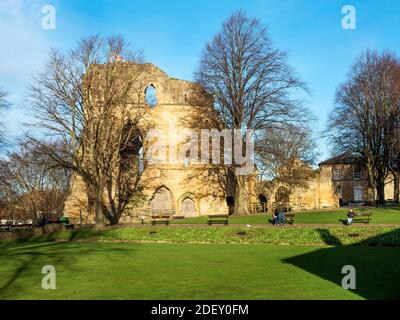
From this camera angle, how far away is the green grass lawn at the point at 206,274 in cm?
1012

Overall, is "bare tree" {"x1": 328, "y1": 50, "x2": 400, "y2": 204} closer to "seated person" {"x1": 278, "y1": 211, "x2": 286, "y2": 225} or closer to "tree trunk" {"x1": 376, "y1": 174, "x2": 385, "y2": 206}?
"tree trunk" {"x1": 376, "y1": 174, "x2": 385, "y2": 206}

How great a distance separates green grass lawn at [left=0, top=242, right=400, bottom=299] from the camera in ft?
33.2

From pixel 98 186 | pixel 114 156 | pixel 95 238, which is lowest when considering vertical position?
pixel 95 238

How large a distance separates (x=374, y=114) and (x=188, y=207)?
737 inches

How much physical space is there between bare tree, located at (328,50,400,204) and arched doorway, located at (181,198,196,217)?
50.2 ft

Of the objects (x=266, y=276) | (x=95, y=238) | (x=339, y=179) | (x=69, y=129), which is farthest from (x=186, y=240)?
(x=339, y=179)

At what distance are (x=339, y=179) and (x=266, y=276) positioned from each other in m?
54.4

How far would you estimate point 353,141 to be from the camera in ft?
138

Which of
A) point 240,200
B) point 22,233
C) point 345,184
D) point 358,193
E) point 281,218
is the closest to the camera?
point 281,218

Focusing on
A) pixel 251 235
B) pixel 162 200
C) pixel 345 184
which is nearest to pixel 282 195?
pixel 345 184

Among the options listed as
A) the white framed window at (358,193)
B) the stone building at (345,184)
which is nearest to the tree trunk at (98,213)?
the stone building at (345,184)

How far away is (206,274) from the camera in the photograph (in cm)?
1284

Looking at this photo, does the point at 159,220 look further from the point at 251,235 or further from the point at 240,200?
the point at 251,235
